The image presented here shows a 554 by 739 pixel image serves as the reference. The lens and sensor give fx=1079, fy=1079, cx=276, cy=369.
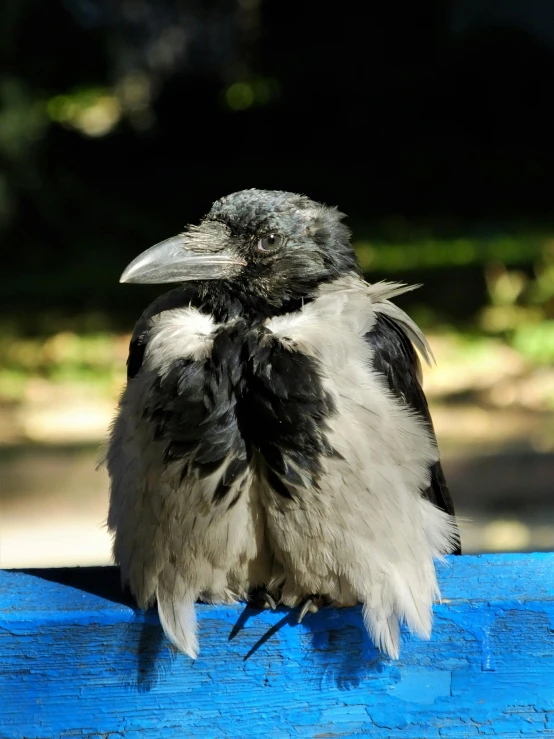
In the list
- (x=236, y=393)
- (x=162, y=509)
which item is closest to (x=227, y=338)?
(x=236, y=393)

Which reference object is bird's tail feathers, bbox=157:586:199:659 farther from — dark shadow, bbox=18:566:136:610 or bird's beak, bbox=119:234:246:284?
bird's beak, bbox=119:234:246:284

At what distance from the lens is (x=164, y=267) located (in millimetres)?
2781

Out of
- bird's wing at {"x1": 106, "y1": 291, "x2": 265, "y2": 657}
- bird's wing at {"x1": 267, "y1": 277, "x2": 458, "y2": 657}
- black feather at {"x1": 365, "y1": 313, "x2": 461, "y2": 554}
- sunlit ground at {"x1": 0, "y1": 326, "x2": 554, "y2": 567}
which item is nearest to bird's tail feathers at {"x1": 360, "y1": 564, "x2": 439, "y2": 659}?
→ bird's wing at {"x1": 267, "y1": 277, "x2": 458, "y2": 657}

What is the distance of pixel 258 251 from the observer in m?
2.94

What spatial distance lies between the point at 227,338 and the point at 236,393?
167 mm

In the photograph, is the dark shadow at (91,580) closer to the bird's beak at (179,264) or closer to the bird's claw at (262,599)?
the bird's claw at (262,599)

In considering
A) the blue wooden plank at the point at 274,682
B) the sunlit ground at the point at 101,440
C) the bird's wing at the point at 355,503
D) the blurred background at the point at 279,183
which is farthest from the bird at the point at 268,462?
the sunlit ground at the point at 101,440

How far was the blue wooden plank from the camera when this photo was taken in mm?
2174

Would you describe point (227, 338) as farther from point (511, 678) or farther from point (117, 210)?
point (117, 210)

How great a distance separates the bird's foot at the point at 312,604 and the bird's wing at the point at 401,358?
52 cm

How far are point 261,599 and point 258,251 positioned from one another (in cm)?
94

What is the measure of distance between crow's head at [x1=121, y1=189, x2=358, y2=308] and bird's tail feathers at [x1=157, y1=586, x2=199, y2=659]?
807 mm

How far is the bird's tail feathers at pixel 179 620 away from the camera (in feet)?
7.32

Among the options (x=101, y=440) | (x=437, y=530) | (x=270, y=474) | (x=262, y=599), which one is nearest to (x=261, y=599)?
(x=262, y=599)
